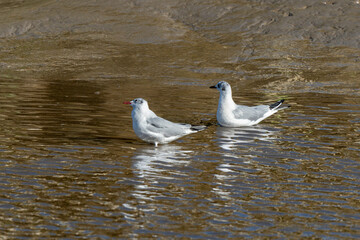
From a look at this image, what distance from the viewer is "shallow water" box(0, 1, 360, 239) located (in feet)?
24.4

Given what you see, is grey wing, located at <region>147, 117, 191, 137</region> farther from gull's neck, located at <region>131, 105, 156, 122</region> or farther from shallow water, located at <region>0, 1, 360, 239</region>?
shallow water, located at <region>0, 1, 360, 239</region>

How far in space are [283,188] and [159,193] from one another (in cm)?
153

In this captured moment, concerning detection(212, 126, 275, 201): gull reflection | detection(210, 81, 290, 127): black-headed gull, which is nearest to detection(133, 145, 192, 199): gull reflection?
detection(212, 126, 275, 201): gull reflection

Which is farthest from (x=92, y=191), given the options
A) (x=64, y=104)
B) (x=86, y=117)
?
(x=64, y=104)

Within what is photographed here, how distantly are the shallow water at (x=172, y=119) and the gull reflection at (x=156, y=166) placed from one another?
0.03 metres

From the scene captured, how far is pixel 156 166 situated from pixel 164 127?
1.29 metres

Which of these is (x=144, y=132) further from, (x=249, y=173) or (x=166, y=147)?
(x=249, y=173)

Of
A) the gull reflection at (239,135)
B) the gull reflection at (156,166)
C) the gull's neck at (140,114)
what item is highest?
the gull's neck at (140,114)

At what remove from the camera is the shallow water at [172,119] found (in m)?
7.45

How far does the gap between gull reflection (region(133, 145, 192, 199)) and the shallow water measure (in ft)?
0.09

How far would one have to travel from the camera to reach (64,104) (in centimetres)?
1367

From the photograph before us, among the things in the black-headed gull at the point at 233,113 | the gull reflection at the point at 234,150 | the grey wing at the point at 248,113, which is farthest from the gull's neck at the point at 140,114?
the grey wing at the point at 248,113

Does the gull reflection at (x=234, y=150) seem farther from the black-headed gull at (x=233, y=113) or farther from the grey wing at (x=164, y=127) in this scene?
the grey wing at (x=164, y=127)

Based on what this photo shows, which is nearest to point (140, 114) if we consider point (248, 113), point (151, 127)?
point (151, 127)
